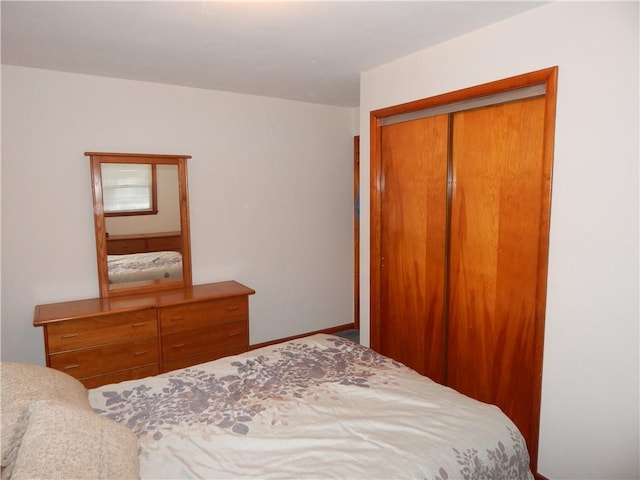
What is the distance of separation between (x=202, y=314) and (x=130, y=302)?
0.53m

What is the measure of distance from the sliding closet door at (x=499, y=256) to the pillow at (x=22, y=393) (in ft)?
6.86

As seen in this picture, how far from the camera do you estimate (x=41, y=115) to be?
118 inches

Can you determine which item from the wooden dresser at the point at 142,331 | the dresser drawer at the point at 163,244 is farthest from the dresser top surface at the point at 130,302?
the dresser drawer at the point at 163,244

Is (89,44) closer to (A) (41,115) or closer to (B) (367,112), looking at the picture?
(A) (41,115)

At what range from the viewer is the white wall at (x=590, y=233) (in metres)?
→ 1.81

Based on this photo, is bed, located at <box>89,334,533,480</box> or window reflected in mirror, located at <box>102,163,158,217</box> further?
window reflected in mirror, located at <box>102,163,158,217</box>

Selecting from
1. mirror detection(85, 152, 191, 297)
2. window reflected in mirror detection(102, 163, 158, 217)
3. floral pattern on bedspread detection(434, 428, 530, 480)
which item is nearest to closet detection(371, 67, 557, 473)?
floral pattern on bedspread detection(434, 428, 530, 480)

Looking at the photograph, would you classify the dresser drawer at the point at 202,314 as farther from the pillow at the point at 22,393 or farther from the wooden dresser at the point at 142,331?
the pillow at the point at 22,393

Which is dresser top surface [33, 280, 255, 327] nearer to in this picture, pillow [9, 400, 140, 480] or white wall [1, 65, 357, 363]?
white wall [1, 65, 357, 363]

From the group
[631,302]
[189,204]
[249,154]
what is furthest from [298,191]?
[631,302]

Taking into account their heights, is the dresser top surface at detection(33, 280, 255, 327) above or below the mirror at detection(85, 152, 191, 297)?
below

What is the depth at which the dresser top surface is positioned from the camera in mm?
2818

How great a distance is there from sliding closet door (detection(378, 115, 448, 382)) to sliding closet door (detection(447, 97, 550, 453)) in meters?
0.11

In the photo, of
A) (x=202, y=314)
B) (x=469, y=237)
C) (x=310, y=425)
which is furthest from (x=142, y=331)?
(x=469, y=237)
